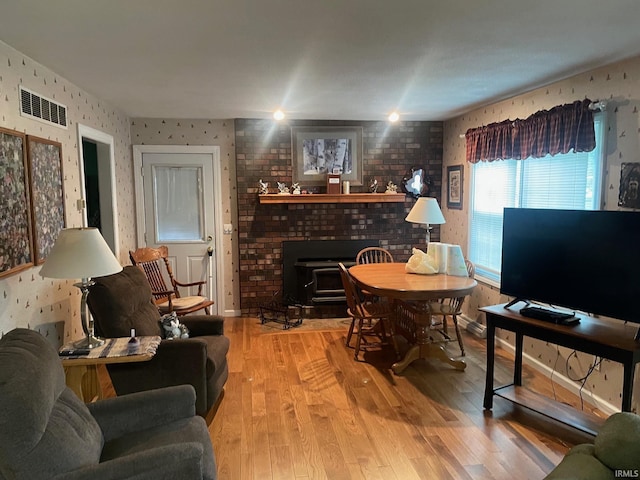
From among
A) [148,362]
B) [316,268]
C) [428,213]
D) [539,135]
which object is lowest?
[148,362]

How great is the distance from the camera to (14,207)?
94.7 inches

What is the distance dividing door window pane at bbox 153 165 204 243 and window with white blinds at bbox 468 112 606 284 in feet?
10.0

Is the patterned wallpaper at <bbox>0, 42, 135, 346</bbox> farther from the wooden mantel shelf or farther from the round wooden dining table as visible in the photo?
the round wooden dining table

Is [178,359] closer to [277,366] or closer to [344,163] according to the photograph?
[277,366]

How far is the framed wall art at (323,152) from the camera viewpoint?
5.09 m

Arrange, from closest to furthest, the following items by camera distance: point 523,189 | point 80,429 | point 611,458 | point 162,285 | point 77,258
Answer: point 611,458 < point 80,429 < point 77,258 < point 523,189 < point 162,285

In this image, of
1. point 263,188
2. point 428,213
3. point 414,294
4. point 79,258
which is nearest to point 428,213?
point 428,213

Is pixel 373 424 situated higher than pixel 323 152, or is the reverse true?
pixel 323 152

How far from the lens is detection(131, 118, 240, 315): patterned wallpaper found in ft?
16.0

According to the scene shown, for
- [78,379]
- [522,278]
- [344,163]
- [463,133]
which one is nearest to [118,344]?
[78,379]

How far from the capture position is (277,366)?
12.4 feet

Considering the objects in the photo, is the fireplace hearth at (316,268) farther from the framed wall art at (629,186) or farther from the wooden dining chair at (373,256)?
the framed wall art at (629,186)

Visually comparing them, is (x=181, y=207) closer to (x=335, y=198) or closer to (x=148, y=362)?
(x=335, y=198)

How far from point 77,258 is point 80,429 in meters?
0.94
